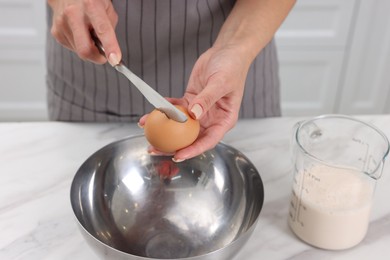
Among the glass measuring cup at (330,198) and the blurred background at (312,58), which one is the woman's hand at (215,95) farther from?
the blurred background at (312,58)

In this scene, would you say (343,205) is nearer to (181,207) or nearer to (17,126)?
(181,207)

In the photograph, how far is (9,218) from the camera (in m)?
0.70

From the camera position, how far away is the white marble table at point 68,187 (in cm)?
66

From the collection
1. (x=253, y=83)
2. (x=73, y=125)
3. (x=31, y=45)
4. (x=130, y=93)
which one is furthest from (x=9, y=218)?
(x=31, y=45)

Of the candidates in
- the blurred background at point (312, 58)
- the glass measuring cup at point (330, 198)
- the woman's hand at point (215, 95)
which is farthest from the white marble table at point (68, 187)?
the blurred background at point (312, 58)

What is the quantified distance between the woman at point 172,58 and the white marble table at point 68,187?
0.30 ft

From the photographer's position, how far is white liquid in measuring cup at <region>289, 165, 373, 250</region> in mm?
628

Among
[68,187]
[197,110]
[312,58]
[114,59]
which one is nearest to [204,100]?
[197,110]

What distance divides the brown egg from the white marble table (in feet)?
0.50

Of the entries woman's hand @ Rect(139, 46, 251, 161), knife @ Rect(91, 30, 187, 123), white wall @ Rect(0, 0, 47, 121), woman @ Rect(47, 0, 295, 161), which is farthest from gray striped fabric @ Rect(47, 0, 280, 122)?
white wall @ Rect(0, 0, 47, 121)

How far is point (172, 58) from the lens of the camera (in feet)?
3.05

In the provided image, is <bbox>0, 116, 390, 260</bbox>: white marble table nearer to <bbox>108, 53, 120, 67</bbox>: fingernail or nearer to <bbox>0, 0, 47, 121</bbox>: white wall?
<bbox>108, 53, 120, 67</bbox>: fingernail

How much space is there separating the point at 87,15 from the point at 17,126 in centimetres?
29

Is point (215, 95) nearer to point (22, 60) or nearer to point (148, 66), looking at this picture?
point (148, 66)
